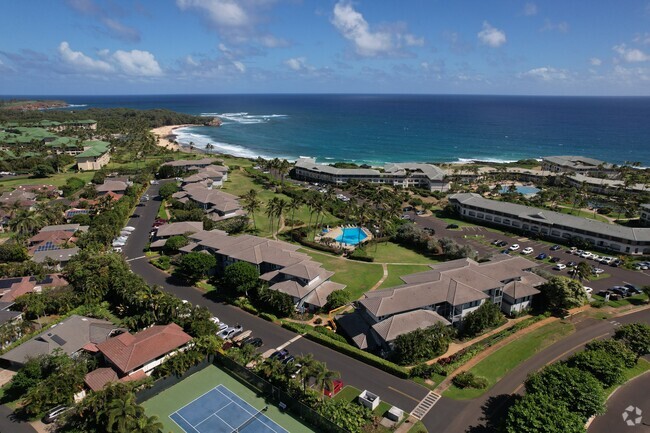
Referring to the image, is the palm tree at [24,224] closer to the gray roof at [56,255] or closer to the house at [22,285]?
the gray roof at [56,255]

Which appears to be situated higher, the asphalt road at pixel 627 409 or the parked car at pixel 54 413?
the asphalt road at pixel 627 409

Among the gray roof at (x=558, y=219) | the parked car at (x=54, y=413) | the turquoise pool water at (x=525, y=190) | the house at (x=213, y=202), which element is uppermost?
the gray roof at (x=558, y=219)

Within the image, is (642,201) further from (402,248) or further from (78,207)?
(78,207)

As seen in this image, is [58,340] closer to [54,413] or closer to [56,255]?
[54,413]

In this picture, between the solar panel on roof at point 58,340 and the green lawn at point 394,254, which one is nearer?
the solar panel on roof at point 58,340

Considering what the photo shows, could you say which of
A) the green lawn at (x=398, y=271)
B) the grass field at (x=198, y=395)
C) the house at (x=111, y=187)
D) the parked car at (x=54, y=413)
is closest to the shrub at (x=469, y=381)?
the grass field at (x=198, y=395)

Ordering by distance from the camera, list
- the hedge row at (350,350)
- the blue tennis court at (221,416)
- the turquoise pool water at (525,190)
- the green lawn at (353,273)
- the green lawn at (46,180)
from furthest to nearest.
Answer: the turquoise pool water at (525,190), the green lawn at (46,180), the green lawn at (353,273), the hedge row at (350,350), the blue tennis court at (221,416)

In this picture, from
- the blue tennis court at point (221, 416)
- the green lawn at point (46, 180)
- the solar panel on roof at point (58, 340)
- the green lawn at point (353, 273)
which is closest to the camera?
the blue tennis court at point (221, 416)

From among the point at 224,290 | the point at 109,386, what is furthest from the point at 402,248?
the point at 109,386
